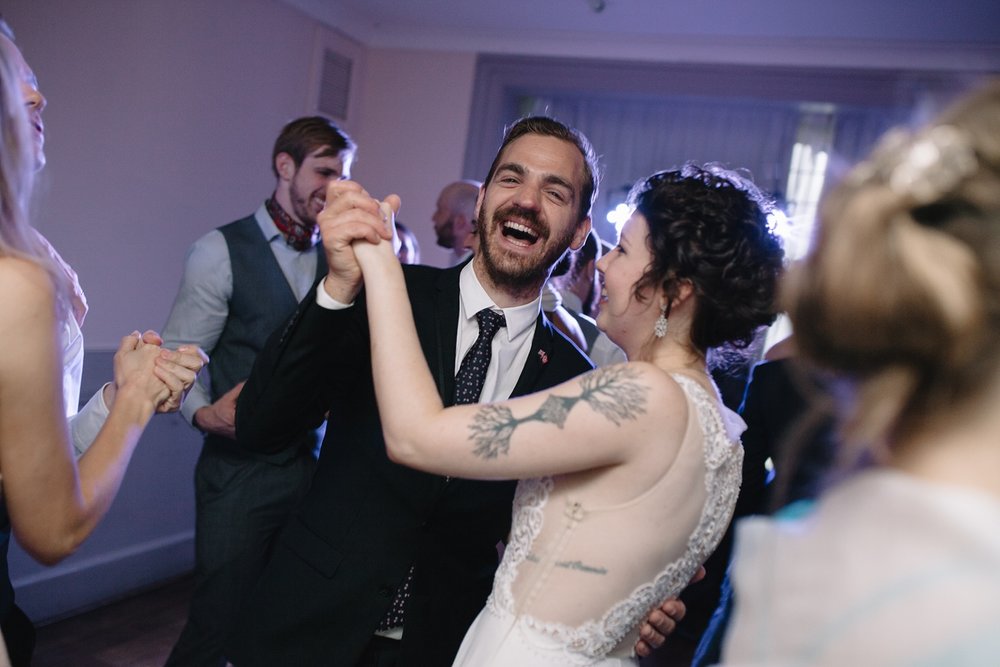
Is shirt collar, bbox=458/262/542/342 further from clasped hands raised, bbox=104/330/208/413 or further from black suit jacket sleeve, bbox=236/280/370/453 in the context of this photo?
clasped hands raised, bbox=104/330/208/413

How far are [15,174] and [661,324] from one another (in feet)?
3.50

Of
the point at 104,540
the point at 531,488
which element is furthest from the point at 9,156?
the point at 104,540

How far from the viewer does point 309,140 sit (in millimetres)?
3006

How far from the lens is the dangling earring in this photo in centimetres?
142

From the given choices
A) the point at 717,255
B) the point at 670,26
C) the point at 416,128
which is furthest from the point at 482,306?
the point at 416,128

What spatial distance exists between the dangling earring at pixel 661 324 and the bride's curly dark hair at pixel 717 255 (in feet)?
0.11

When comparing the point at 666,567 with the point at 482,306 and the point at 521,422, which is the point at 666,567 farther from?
the point at 482,306

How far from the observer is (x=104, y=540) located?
3.67 meters

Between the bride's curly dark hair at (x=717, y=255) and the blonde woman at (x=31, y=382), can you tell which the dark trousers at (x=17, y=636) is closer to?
the blonde woman at (x=31, y=382)

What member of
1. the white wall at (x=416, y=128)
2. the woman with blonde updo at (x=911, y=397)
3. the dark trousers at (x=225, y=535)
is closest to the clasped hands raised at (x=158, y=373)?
the dark trousers at (x=225, y=535)

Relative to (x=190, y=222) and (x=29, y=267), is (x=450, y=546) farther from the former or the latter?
(x=190, y=222)

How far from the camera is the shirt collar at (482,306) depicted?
5.74ft

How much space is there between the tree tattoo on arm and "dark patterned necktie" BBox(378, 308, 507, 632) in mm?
474

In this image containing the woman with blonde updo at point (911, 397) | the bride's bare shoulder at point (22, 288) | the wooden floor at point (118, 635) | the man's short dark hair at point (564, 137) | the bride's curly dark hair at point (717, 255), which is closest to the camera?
the woman with blonde updo at point (911, 397)
